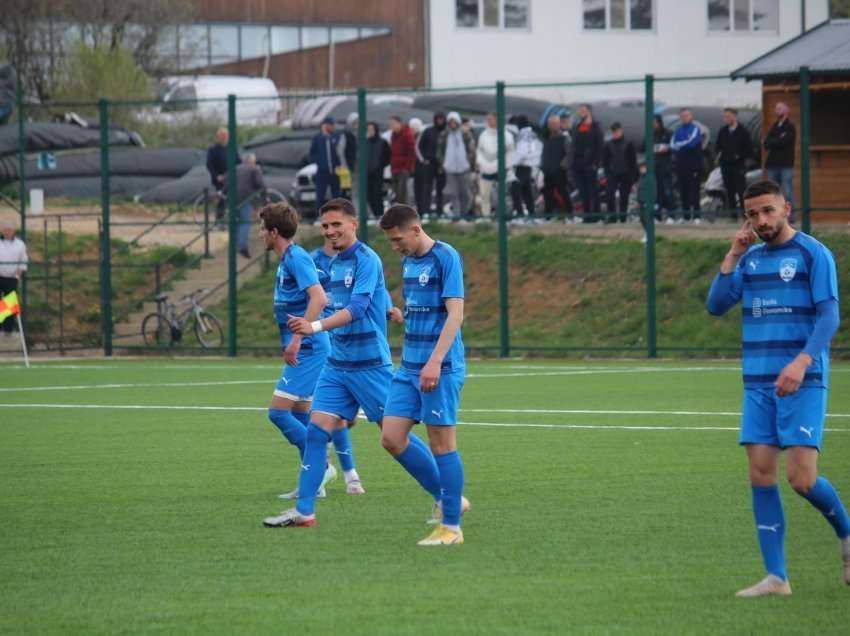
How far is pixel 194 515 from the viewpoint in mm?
10172

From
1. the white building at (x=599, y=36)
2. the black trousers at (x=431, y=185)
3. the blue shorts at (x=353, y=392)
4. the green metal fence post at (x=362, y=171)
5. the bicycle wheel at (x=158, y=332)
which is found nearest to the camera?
the blue shorts at (x=353, y=392)

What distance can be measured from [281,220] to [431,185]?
53.5 ft

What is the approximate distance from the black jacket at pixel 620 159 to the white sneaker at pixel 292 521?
16.4 metres

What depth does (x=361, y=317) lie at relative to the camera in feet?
32.6

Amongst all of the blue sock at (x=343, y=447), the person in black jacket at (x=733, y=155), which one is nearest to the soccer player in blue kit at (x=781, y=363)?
the blue sock at (x=343, y=447)

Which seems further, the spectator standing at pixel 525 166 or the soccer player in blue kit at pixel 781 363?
the spectator standing at pixel 525 166

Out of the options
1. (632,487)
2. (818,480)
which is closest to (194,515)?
(632,487)

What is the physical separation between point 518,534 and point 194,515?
2128 mm

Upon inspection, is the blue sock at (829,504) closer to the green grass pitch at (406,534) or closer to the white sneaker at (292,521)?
the green grass pitch at (406,534)

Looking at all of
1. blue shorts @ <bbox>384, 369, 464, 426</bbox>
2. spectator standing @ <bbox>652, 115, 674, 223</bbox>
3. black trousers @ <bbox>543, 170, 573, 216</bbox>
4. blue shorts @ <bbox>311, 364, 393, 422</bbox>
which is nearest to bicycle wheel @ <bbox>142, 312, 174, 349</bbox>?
black trousers @ <bbox>543, 170, 573, 216</bbox>

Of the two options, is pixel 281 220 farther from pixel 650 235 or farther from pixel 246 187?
pixel 246 187

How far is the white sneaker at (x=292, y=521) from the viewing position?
31.7ft

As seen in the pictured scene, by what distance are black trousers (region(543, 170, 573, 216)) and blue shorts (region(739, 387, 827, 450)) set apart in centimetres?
1841

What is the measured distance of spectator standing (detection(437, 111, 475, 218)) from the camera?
26.7 m
